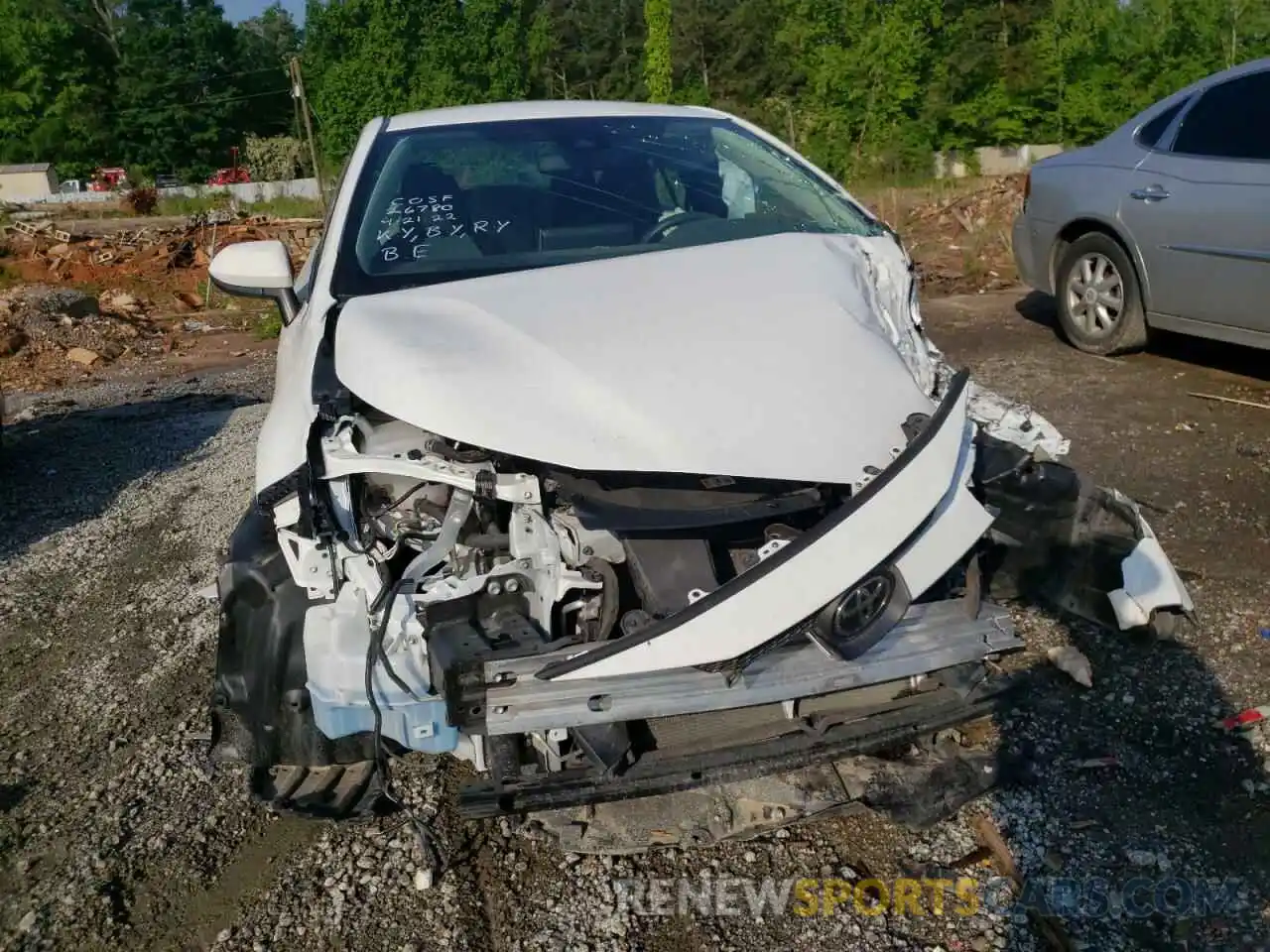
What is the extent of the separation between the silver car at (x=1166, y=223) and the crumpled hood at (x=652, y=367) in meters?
3.71

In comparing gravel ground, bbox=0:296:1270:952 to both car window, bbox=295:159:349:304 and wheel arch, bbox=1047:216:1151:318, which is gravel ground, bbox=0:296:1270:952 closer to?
car window, bbox=295:159:349:304

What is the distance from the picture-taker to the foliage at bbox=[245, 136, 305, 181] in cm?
4588

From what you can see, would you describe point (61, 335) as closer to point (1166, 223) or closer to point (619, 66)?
point (1166, 223)

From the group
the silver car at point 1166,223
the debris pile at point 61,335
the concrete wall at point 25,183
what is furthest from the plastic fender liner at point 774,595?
the concrete wall at point 25,183

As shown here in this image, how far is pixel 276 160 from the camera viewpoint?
4619cm

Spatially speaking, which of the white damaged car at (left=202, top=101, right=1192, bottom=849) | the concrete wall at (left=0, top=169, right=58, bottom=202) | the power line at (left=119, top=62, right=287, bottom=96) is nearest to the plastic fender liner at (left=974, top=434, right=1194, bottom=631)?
the white damaged car at (left=202, top=101, right=1192, bottom=849)

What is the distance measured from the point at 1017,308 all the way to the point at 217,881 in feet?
26.5

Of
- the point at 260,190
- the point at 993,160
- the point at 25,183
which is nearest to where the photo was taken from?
the point at 993,160

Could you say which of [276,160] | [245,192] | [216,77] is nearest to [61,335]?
[245,192]

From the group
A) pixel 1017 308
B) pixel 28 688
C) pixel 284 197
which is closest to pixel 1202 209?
pixel 1017 308

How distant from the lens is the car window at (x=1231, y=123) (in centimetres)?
520

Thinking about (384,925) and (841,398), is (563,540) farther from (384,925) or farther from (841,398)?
(384,925)

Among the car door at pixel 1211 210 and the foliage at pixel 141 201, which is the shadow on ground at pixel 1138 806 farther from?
the foliage at pixel 141 201

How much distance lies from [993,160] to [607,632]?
3079 cm
